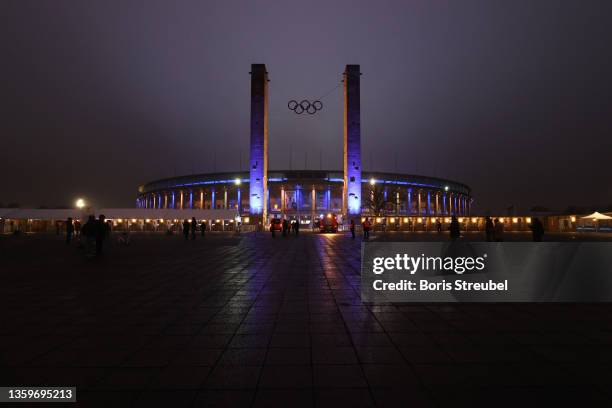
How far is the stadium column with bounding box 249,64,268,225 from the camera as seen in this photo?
7619cm

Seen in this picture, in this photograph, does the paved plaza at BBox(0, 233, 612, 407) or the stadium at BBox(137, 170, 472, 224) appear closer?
the paved plaza at BBox(0, 233, 612, 407)

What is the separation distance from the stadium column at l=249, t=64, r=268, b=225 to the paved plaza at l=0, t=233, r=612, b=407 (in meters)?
67.4

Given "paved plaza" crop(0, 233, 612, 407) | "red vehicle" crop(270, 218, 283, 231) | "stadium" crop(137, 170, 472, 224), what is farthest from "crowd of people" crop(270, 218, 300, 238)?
"stadium" crop(137, 170, 472, 224)

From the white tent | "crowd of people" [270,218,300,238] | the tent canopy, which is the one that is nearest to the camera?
"crowd of people" [270,218,300,238]

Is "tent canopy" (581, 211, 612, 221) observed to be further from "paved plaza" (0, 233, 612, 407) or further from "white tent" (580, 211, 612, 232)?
"paved plaza" (0, 233, 612, 407)

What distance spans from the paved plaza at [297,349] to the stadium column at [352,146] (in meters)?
67.0

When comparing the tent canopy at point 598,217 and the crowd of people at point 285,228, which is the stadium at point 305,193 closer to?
the tent canopy at point 598,217

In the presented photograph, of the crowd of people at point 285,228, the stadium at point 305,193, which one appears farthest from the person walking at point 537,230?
the stadium at point 305,193

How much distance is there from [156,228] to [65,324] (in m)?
57.7

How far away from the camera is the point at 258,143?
77.9 metres

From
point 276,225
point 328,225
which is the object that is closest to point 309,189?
point 328,225

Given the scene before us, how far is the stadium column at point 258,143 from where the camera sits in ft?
250

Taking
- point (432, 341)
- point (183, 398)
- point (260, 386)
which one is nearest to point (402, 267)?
point (432, 341)

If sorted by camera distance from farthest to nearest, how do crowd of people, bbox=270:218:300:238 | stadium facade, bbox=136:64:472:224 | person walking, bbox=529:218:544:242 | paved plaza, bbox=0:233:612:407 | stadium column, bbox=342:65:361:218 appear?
1. stadium facade, bbox=136:64:472:224
2. stadium column, bbox=342:65:361:218
3. crowd of people, bbox=270:218:300:238
4. person walking, bbox=529:218:544:242
5. paved plaza, bbox=0:233:612:407
